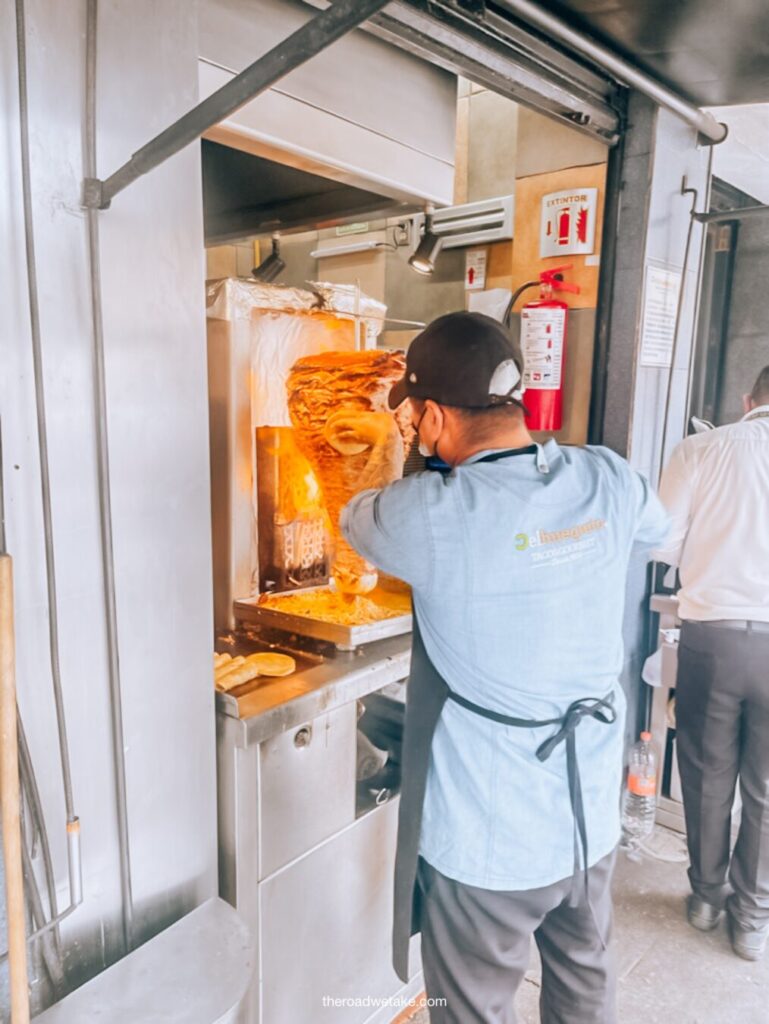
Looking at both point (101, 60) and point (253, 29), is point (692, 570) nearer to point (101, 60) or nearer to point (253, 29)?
point (253, 29)

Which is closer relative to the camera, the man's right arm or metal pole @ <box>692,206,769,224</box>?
the man's right arm

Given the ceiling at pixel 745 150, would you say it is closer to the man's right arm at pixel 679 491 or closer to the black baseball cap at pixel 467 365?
the man's right arm at pixel 679 491

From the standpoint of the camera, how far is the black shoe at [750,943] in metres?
2.34

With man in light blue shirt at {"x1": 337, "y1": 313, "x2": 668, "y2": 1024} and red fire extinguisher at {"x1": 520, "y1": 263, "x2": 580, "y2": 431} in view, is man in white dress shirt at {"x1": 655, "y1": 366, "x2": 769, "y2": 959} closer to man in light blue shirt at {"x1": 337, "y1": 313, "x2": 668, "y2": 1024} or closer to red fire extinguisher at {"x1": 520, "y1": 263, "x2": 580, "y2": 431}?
red fire extinguisher at {"x1": 520, "y1": 263, "x2": 580, "y2": 431}

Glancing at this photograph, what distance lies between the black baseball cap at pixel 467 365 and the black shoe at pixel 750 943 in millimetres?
2059

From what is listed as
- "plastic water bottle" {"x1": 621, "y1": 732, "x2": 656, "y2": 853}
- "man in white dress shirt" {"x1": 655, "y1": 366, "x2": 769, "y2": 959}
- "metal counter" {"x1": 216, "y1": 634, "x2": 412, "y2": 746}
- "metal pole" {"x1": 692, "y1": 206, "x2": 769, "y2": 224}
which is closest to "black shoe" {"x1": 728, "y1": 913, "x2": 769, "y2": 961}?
"man in white dress shirt" {"x1": 655, "y1": 366, "x2": 769, "y2": 959}

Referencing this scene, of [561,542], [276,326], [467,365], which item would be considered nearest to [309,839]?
[561,542]

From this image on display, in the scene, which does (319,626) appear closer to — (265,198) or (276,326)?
(276,326)

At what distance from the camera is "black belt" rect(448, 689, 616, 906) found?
138 centimetres

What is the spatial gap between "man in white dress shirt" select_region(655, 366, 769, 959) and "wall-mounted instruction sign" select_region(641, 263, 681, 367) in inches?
16.4

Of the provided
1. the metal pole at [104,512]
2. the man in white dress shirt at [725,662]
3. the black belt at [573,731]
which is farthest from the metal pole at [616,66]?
the black belt at [573,731]

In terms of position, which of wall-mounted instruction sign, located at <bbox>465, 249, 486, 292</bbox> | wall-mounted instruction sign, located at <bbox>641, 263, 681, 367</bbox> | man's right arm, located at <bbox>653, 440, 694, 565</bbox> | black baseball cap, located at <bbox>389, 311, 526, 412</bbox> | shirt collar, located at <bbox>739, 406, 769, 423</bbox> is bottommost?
man's right arm, located at <bbox>653, 440, 694, 565</bbox>

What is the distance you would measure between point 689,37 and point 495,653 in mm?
1963

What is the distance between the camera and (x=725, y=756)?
7.97ft
